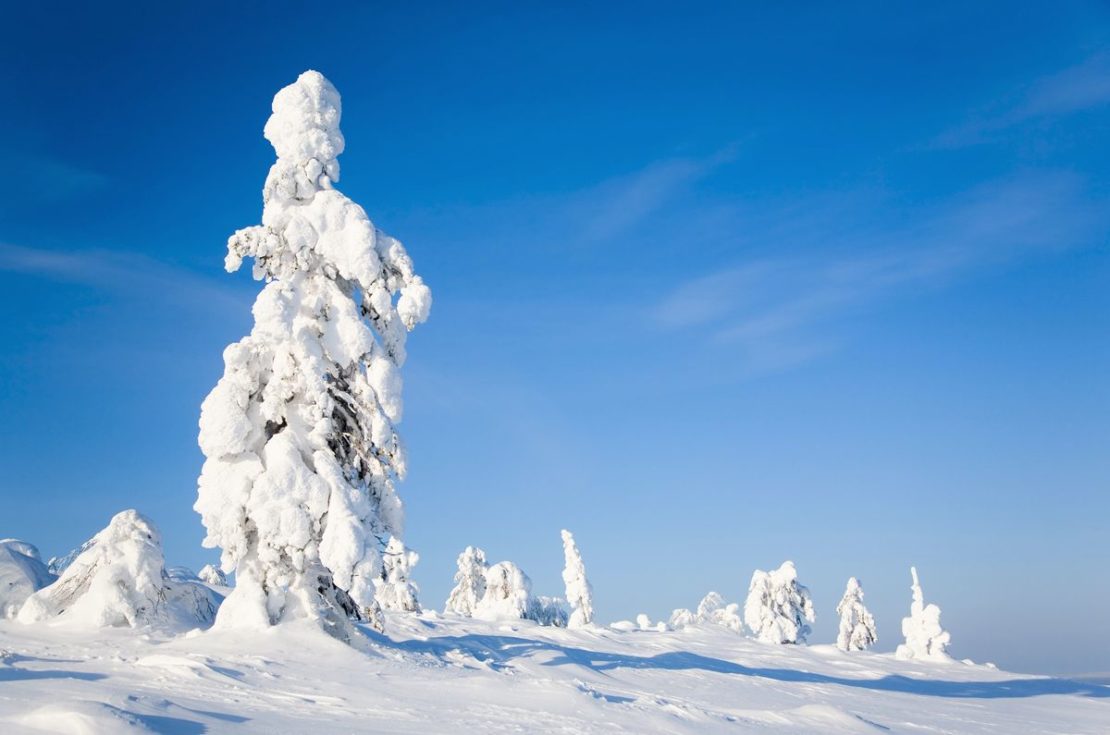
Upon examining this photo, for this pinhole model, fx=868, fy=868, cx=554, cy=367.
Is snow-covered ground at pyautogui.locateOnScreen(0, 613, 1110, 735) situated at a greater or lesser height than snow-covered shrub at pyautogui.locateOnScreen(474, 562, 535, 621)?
lesser

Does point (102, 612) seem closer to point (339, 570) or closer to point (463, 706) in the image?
point (339, 570)

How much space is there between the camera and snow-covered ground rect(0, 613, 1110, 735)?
9.36 meters

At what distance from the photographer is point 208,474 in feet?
56.0

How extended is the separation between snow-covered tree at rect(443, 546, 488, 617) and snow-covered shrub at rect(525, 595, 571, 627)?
17.8 feet

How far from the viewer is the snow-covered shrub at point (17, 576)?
18000 mm

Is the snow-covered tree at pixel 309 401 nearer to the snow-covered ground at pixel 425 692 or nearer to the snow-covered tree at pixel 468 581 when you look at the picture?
the snow-covered ground at pixel 425 692

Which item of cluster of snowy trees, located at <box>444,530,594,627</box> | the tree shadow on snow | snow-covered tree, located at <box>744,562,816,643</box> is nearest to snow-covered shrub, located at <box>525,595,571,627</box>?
cluster of snowy trees, located at <box>444,530,594,627</box>

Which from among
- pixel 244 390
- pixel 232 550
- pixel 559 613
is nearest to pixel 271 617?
pixel 232 550

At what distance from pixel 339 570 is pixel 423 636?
6.31 metres

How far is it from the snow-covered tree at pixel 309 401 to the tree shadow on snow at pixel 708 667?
2.77m

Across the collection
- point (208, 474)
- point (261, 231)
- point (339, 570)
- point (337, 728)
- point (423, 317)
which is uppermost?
point (261, 231)

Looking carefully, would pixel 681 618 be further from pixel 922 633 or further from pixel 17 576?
pixel 17 576

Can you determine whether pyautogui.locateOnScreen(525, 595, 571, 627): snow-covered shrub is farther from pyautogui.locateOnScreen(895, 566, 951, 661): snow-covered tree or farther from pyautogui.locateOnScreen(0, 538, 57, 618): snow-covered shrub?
pyautogui.locateOnScreen(0, 538, 57, 618): snow-covered shrub

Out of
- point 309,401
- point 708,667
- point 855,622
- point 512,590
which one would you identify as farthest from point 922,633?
point 309,401
